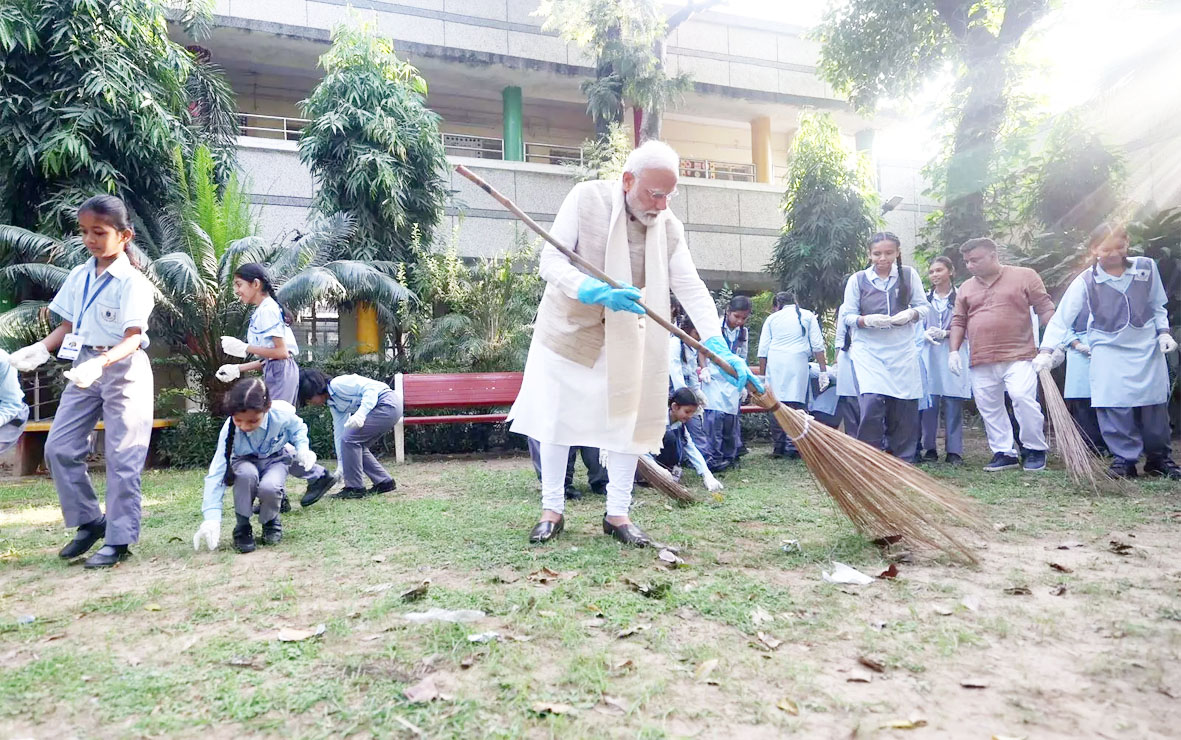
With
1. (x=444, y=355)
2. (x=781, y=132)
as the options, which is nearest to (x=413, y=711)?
(x=444, y=355)

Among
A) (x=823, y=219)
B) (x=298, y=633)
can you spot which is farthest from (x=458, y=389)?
(x=823, y=219)

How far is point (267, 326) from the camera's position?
18.2 feet

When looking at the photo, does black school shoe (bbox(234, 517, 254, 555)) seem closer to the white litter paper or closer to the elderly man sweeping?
the elderly man sweeping

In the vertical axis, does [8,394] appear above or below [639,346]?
below

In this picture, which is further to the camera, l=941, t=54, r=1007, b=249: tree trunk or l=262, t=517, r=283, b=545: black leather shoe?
l=941, t=54, r=1007, b=249: tree trunk

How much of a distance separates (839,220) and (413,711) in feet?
41.4

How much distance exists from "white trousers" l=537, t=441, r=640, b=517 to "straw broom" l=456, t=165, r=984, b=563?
0.67m

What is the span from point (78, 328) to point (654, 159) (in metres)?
2.75

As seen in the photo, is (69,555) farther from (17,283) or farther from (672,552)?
(17,283)

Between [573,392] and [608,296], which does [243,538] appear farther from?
[608,296]

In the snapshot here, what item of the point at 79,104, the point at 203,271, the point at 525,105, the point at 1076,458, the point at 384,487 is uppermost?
the point at 525,105

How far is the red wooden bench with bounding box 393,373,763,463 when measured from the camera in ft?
28.7

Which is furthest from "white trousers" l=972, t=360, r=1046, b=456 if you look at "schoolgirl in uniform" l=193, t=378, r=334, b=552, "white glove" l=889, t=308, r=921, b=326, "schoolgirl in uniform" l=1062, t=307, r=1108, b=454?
"schoolgirl in uniform" l=193, t=378, r=334, b=552

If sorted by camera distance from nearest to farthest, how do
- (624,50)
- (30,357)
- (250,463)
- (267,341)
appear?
(30,357)
(250,463)
(267,341)
(624,50)
